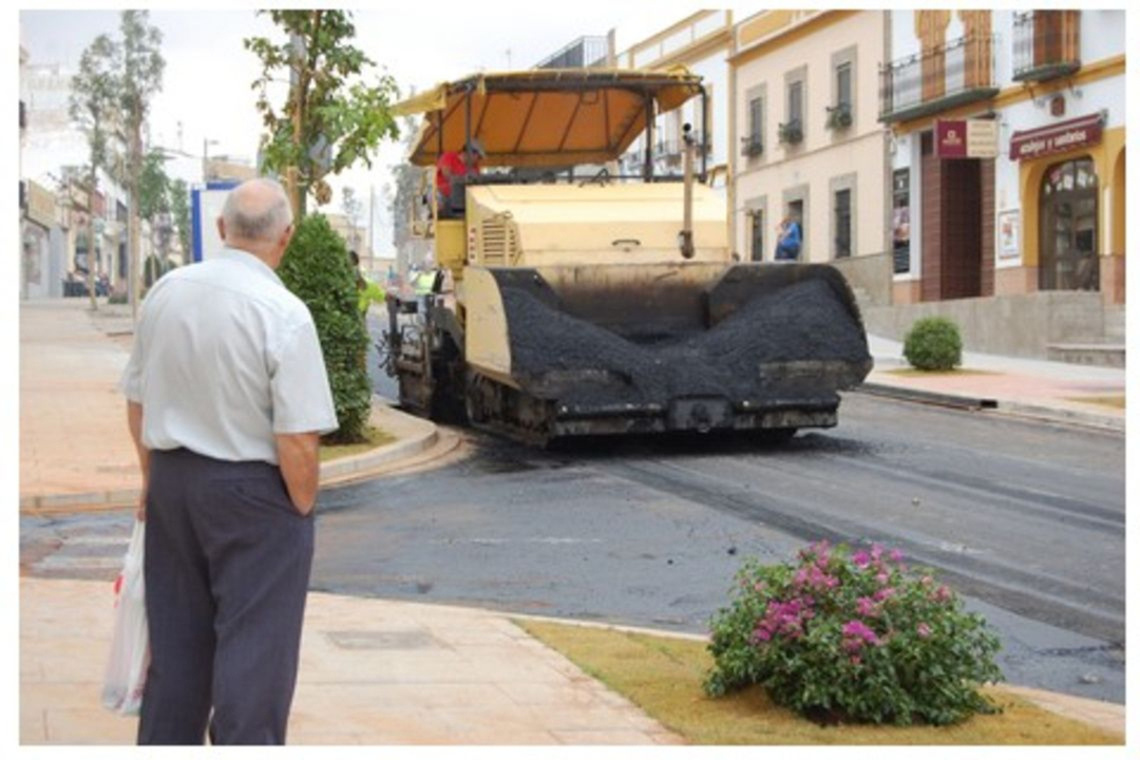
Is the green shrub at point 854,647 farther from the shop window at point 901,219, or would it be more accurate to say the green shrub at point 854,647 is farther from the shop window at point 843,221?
the shop window at point 843,221

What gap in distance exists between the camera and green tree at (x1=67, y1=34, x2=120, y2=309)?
5031 centimetres

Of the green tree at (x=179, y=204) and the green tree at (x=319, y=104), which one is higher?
the green tree at (x=179, y=204)

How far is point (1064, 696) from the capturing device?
744 cm

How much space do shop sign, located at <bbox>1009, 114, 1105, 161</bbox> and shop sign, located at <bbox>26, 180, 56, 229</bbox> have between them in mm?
43515

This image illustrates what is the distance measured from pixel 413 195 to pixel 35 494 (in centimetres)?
698

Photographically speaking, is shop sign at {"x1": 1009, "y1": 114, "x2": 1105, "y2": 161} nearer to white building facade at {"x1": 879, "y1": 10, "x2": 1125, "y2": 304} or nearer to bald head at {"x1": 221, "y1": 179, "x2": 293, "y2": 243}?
white building facade at {"x1": 879, "y1": 10, "x2": 1125, "y2": 304}

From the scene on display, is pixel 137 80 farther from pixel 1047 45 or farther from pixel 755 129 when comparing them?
pixel 1047 45

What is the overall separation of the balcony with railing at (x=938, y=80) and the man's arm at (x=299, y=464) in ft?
100

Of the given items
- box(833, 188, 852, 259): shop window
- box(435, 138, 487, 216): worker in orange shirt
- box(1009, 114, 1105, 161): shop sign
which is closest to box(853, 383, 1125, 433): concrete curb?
box(435, 138, 487, 216): worker in orange shirt

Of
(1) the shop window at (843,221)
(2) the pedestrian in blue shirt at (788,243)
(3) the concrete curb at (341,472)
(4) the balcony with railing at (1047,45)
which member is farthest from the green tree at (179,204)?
(3) the concrete curb at (341,472)

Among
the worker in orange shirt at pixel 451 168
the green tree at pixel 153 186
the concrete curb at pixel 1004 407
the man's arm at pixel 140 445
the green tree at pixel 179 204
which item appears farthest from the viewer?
the green tree at pixel 179 204

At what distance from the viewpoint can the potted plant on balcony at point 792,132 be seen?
43.2 metres
